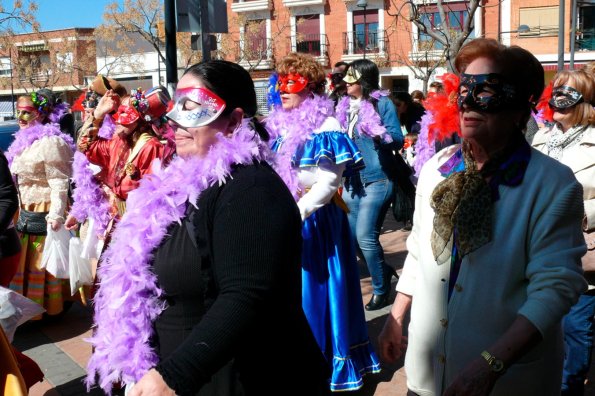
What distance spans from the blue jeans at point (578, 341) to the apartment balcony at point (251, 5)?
3556 cm

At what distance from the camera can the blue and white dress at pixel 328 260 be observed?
13.1 ft

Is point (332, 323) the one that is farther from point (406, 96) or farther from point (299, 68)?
point (406, 96)

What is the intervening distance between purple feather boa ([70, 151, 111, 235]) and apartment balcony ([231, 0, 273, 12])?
3407 centimetres

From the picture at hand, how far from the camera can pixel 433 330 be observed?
7.46 feet

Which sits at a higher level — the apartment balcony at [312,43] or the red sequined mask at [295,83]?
the apartment balcony at [312,43]

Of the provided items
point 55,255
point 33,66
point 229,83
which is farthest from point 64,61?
point 229,83

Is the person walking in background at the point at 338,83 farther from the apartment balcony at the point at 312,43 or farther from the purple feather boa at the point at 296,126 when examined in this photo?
the apartment balcony at the point at 312,43

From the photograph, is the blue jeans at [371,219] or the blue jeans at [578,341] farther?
the blue jeans at [371,219]

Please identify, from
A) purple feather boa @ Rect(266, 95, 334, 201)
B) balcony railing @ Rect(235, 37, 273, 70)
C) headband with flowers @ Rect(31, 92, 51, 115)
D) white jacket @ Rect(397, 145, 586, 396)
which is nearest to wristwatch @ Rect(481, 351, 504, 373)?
white jacket @ Rect(397, 145, 586, 396)

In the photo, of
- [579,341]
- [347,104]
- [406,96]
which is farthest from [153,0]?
[579,341]

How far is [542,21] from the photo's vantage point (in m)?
32.1

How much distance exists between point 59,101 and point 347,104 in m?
2.64

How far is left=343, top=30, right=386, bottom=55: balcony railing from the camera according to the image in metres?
35.2

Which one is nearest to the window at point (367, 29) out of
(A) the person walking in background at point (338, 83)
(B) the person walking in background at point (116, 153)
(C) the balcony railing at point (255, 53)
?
(C) the balcony railing at point (255, 53)
